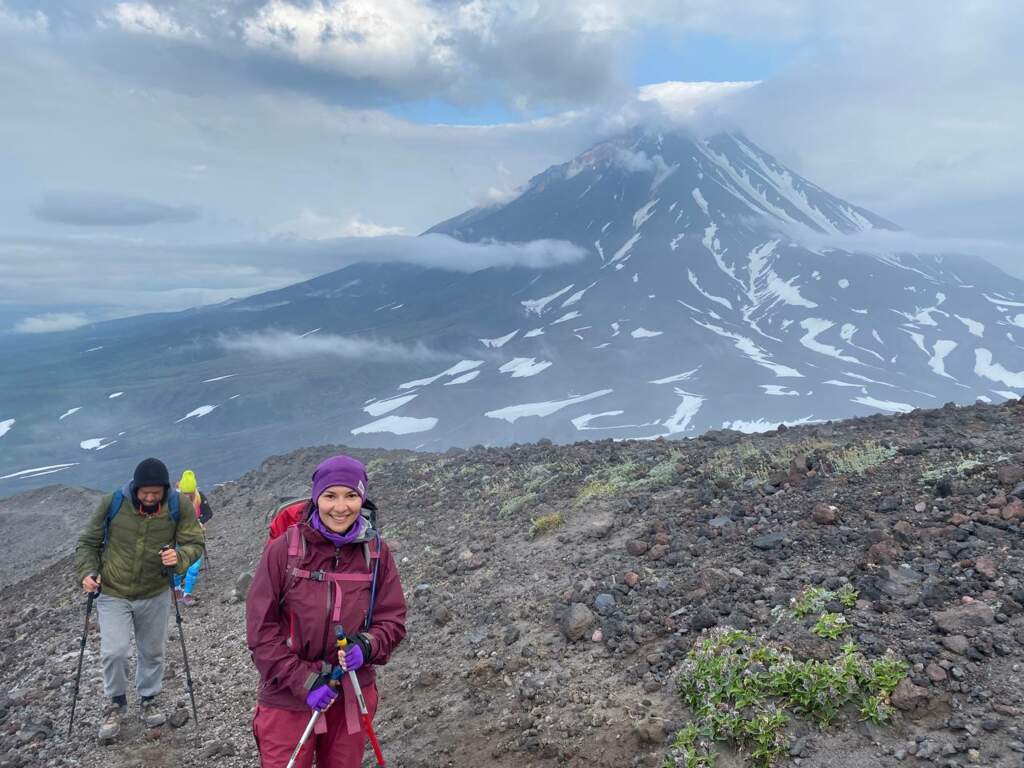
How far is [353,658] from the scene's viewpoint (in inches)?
136

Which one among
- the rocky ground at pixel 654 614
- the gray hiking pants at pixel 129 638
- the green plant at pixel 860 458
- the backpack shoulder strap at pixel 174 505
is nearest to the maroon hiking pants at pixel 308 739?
the rocky ground at pixel 654 614

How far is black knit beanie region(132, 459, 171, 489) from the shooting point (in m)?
5.54

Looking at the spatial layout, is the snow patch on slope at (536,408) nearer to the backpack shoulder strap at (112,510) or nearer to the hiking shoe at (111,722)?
the hiking shoe at (111,722)

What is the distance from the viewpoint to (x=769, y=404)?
109 m

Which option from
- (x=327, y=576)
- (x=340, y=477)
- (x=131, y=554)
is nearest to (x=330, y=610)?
(x=327, y=576)

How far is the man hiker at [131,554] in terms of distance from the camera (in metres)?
5.70

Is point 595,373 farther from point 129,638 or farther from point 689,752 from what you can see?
point 689,752

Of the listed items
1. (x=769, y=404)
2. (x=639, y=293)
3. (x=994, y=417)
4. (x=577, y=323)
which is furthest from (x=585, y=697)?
(x=639, y=293)

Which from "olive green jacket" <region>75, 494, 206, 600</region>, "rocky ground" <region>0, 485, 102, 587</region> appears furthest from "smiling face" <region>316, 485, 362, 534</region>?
"rocky ground" <region>0, 485, 102, 587</region>

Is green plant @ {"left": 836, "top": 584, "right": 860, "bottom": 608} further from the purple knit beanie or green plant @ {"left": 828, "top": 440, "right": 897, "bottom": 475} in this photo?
the purple knit beanie

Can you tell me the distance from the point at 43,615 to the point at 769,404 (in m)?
110

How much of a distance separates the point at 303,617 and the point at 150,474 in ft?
9.23

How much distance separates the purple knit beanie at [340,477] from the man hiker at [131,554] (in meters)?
2.75

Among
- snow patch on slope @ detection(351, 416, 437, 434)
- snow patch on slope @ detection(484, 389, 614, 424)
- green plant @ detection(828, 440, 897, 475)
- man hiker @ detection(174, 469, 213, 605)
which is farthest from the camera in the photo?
snow patch on slope @ detection(351, 416, 437, 434)
